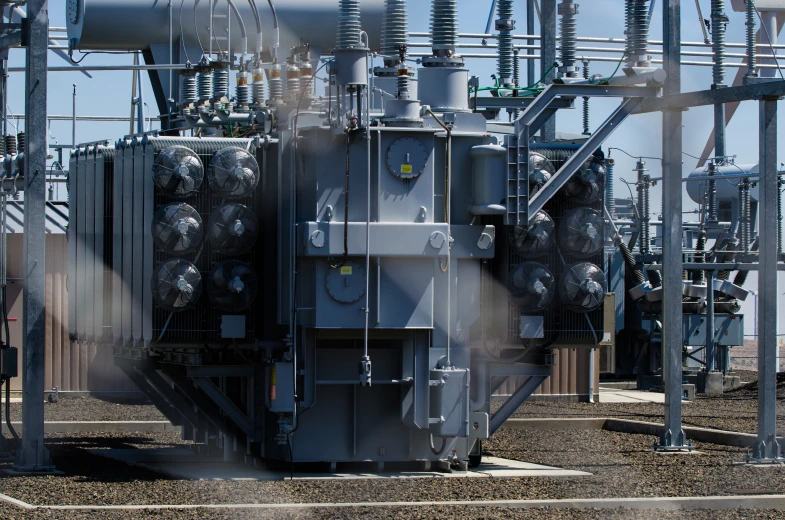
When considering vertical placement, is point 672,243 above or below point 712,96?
below

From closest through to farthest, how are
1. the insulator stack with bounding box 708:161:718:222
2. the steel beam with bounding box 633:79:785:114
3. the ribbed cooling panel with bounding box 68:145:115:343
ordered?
1. the steel beam with bounding box 633:79:785:114
2. the ribbed cooling panel with bounding box 68:145:115:343
3. the insulator stack with bounding box 708:161:718:222

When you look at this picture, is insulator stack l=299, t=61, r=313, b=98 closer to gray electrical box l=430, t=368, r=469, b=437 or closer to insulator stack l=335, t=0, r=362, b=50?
insulator stack l=335, t=0, r=362, b=50

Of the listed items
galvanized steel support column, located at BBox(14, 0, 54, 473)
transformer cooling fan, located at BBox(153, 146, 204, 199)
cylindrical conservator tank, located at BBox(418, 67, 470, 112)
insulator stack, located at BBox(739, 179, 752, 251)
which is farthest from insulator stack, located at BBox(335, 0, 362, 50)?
insulator stack, located at BBox(739, 179, 752, 251)

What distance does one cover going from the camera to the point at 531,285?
51.1 feet

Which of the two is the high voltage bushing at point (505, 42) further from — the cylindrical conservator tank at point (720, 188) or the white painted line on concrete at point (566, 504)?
the cylindrical conservator tank at point (720, 188)

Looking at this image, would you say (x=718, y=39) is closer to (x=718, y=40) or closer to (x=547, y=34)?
(x=718, y=40)

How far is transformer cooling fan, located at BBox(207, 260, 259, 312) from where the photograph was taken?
1516 cm

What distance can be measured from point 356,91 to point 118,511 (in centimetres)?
544

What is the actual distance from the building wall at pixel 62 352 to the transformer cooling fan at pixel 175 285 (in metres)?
11.2

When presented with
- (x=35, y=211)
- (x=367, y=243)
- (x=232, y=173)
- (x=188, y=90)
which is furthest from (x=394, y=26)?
(x=188, y=90)

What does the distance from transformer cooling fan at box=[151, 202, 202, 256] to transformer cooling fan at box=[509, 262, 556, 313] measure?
3.72 meters

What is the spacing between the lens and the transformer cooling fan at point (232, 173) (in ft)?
49.9

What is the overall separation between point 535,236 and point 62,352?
43.9ft

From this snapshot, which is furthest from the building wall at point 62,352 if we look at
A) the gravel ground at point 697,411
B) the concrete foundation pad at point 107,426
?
the gravel ground at point 697,411
